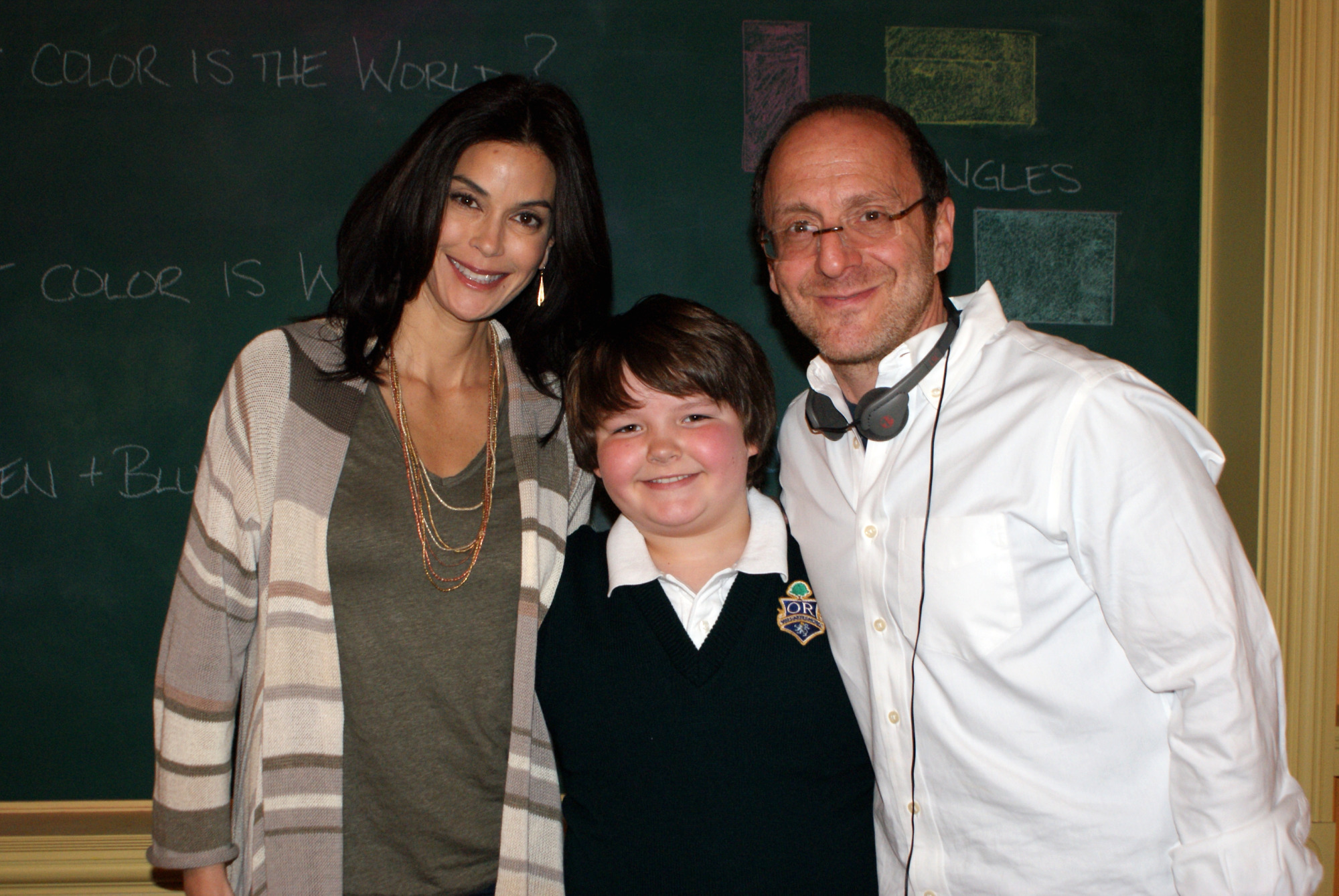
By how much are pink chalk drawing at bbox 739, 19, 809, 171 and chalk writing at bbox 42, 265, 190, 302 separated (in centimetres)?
162

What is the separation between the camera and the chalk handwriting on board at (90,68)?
2.16 m

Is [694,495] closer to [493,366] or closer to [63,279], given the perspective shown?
[493,366]

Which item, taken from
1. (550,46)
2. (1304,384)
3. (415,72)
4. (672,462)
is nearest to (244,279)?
(415,72)

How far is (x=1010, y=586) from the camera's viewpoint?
1349 mm

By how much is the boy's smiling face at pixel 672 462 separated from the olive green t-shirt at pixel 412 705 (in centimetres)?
33

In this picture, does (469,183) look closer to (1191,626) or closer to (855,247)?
(855,247)

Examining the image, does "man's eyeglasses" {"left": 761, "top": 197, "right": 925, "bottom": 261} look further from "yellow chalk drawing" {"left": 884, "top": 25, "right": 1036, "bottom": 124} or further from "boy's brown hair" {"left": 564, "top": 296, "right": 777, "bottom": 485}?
"yellow chalk drawing" {"left": 884, "top": 25, "right": 1036, "bottom": 124}

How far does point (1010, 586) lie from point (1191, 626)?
253mm

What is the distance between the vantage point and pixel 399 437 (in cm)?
172

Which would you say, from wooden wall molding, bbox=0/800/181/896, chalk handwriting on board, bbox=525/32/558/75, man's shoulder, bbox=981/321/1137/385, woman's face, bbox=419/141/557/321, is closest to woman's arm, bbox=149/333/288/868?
woman's face, bbox=419/141/557/321

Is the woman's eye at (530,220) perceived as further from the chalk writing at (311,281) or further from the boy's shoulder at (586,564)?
the chalk writing at (311,281)

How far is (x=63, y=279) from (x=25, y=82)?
0.52m

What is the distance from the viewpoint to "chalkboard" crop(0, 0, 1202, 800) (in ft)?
7.16

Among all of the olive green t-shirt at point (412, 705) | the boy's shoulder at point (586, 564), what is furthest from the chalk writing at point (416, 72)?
the boy's shoulder at point (586, 564)
